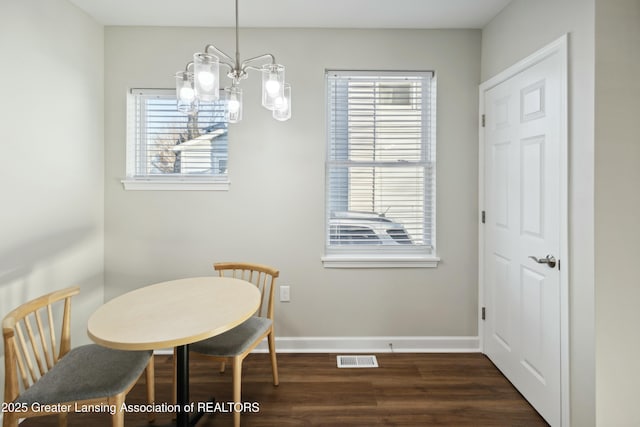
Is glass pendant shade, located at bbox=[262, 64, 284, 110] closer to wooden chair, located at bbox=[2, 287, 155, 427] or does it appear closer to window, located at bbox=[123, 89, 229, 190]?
window, located at bbox=[123, 89, 229, 190]

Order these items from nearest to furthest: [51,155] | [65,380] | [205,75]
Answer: [205,75] < [65,380] < [51,155]

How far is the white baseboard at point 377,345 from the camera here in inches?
106

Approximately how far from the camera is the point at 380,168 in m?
2.75

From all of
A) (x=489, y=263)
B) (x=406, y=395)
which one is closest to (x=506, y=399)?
(x=406, y=395)

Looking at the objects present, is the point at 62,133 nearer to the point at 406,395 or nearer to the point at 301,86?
the point at 301,86

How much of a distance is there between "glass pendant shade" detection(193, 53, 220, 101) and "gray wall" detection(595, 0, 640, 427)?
1763 mm

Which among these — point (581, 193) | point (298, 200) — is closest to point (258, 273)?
point (298, 200)

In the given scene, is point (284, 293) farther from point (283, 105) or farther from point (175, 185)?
point (283, 105)

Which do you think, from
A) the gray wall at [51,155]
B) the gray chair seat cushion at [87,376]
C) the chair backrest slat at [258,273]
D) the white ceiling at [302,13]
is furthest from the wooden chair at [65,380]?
the white ceiling at [302,13]

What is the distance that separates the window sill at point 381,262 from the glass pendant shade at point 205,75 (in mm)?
1644

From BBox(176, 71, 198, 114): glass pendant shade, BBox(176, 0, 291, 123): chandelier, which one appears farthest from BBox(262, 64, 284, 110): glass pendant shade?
BBox(176, 71, 198, 114): glass pendant shade

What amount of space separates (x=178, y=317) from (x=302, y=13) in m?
2.19

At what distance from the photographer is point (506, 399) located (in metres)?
2.11

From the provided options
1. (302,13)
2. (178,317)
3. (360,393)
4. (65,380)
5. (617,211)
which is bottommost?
(360,393)
